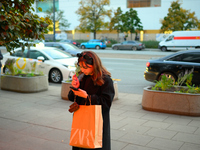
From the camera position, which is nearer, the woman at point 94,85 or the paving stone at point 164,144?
the woman at point 94,85

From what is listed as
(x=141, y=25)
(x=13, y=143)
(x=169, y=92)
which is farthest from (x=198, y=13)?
(x=13, y=143)

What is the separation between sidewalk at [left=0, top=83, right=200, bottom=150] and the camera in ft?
15.4

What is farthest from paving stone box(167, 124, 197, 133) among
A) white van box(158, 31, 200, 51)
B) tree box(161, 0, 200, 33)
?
tree box(161, 0, 200, 33)

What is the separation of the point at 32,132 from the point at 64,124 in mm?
770

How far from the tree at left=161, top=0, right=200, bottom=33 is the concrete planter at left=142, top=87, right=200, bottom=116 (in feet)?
120

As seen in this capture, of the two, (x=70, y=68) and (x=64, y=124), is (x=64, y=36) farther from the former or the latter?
(x=64, y=124)

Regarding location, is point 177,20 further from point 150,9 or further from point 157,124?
point 157,124

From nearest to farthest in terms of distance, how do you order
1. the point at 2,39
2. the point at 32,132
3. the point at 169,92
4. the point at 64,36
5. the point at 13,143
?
the point at 13,143
the point at 32,132
the point at 2,39
the point at 169,92
the point at 64,36

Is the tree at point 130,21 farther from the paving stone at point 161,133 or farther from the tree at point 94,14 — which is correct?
the paving stone at point 161,133

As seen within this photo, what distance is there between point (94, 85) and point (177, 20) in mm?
41249

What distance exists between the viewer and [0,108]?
23.6ft

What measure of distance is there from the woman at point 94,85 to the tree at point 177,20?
132ft

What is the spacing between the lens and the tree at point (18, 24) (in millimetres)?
5488

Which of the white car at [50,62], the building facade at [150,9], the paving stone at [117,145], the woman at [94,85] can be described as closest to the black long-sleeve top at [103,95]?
the woman at [94,85]
